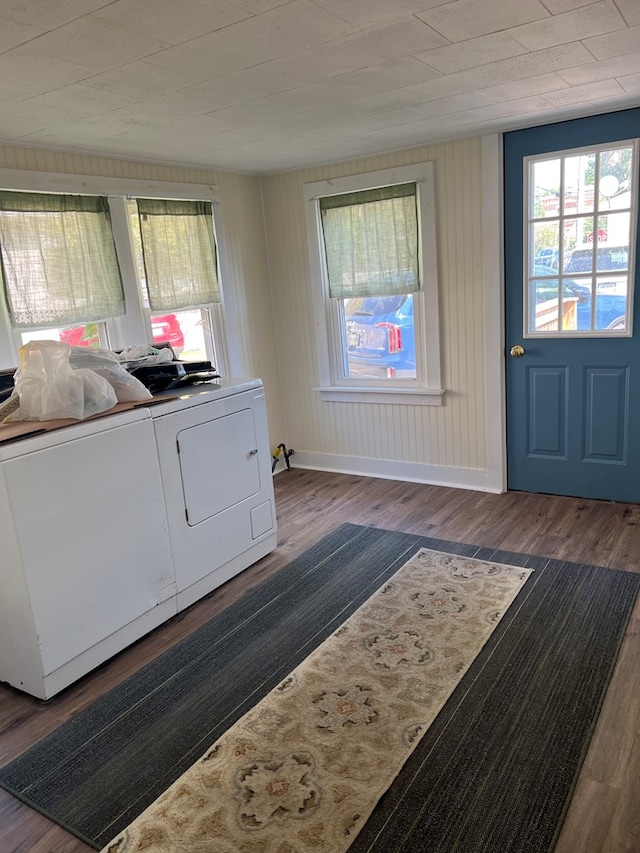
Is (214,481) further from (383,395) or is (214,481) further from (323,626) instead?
(383,395)

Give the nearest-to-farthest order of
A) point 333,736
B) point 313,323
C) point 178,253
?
1. point 333,736
2. point 178,253
3. point 313,323

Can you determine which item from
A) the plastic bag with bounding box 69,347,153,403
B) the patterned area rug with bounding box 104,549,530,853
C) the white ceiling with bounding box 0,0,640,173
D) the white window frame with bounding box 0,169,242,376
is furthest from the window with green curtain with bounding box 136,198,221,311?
the patterned area rug with bounding box 104,549,530,853

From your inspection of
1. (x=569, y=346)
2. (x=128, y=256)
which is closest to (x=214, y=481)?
(x=128, y=256)

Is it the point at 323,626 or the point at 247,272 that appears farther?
the point at 247,272

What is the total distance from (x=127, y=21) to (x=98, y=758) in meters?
2.25

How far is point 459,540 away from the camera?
346cm

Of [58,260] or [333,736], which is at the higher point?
[58,260]

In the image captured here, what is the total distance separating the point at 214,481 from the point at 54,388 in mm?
878

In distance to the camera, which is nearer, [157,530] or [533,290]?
[157,530]

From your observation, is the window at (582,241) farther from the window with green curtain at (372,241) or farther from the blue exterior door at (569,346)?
the window with green curtain at (372,241)

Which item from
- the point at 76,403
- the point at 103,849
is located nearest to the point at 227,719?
the point at 103,849

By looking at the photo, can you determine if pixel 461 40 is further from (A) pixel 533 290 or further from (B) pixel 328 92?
(A) pixel 533 290

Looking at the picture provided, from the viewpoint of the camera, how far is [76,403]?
2.52m

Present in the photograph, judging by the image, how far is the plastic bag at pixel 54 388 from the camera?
2.52 meters
